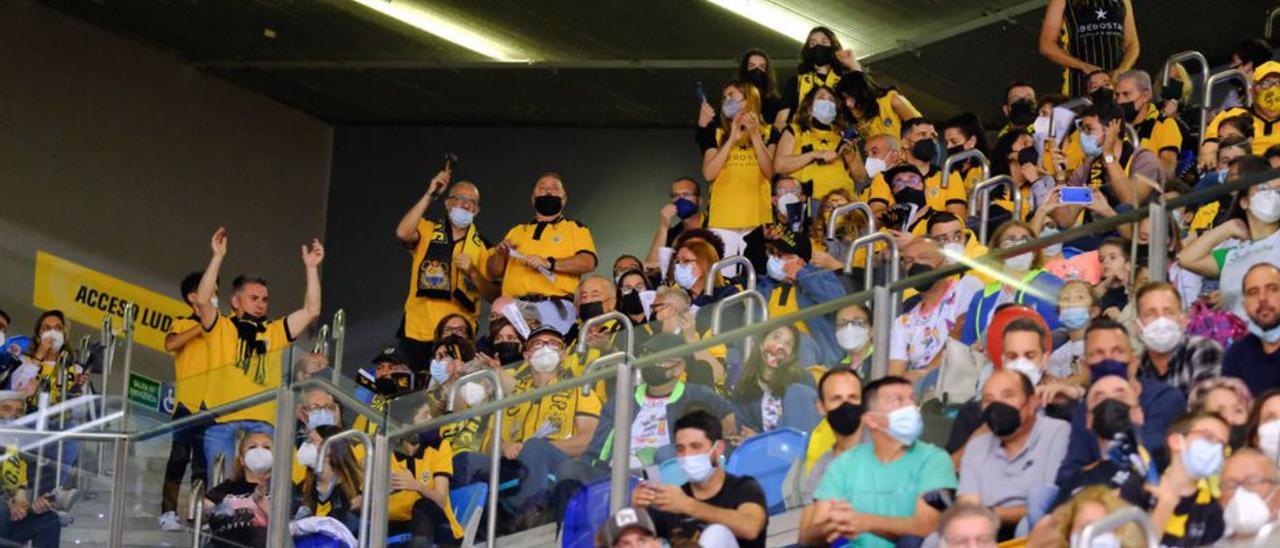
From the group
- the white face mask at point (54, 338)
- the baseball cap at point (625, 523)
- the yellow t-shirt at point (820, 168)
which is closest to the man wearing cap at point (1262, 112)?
the yellow t-shirt at point (820, 168)

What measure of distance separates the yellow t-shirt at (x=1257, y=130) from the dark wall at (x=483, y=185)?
855 cm

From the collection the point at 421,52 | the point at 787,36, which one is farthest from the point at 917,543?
the point at 421,52

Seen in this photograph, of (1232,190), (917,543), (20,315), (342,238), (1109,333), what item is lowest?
(917,543)

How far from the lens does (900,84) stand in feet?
61.5

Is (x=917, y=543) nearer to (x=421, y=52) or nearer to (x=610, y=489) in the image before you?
(x=610, y=489)

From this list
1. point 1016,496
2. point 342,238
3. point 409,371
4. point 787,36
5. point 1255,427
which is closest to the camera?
point 1255,427

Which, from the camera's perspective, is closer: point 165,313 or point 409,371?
point 409,371

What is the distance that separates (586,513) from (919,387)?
1362mm

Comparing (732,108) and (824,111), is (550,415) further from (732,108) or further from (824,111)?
(732,108)

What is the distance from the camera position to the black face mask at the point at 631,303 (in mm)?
13438

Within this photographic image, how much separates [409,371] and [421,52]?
6.27m

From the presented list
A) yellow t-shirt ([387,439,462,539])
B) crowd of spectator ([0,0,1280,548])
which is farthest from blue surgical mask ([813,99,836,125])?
yellow t-shirt ([387,439,462,539])

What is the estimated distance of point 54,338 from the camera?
15047 mm

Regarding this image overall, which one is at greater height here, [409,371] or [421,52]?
[421,52]
